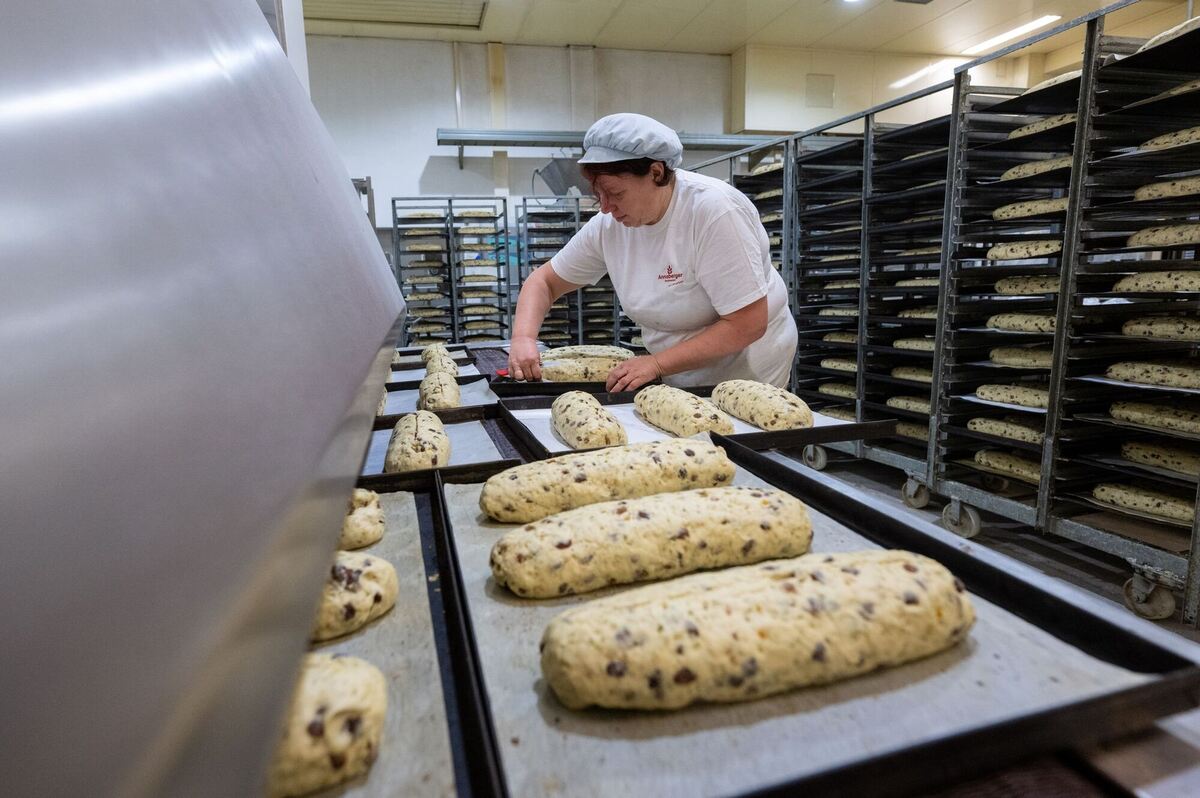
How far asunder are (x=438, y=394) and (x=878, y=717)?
5.49 feet

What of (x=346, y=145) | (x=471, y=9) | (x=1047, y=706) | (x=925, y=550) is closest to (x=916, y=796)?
(x=1047, y=706)

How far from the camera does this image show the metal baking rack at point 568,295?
7723 mm

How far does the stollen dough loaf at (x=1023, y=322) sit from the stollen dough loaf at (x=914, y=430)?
0.95 m

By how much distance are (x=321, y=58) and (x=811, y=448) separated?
7.27 meters

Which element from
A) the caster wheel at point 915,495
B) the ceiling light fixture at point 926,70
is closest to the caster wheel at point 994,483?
the caster wheel at point 915,495

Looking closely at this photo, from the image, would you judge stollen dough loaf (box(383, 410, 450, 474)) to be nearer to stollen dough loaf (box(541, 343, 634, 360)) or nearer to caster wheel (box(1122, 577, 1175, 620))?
stollen dough loaf (box(541, 343, 634, 360))

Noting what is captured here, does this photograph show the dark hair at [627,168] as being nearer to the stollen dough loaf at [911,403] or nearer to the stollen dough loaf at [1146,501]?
the stollen dough loaf at [1146,501]

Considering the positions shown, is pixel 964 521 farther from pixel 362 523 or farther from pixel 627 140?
pixel 362 523

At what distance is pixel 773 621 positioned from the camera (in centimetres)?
81

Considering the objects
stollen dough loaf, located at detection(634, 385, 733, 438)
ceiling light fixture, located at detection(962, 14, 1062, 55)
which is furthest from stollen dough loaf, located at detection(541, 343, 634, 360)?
ceiling light fixture, located at detection(962, 14, 1062, 55)

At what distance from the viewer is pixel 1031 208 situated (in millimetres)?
3408

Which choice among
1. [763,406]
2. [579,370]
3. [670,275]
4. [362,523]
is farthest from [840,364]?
[362,523]

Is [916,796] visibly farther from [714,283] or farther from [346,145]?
[346,145]

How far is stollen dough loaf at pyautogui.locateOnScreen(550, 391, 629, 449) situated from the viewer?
1.71 meters
